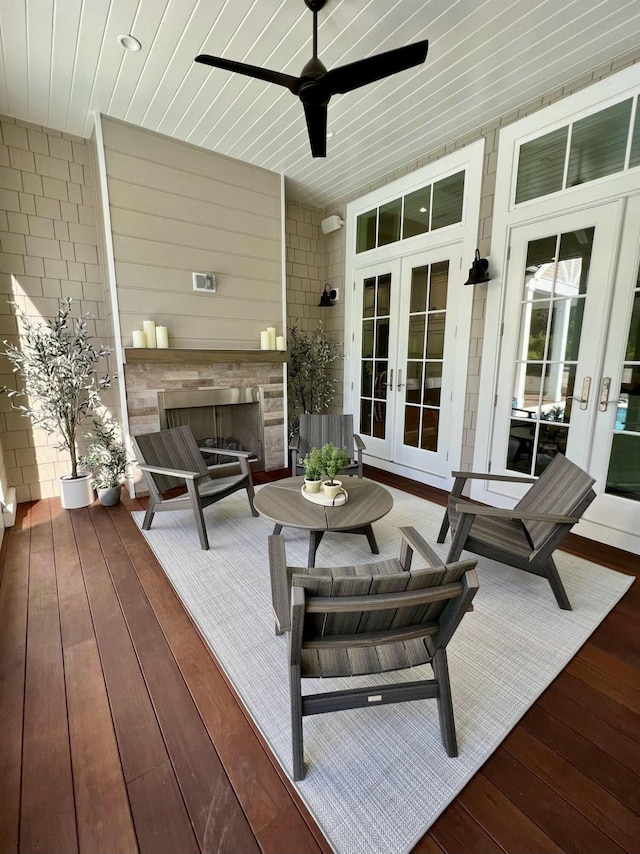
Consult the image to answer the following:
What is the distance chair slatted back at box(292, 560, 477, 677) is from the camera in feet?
3.72

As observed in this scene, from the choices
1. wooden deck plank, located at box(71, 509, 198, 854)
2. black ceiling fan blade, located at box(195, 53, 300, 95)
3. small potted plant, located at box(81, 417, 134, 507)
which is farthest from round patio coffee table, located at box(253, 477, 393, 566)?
black ceiling fan blade, located at box(195, 53, 300, 95)

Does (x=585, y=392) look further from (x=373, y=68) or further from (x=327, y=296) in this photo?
(x=327, y=296)

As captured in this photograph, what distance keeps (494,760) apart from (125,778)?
1.31 metres

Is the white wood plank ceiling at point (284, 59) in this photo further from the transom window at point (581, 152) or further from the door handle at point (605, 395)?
the door handle at point (605, 395)

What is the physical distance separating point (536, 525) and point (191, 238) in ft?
13.0

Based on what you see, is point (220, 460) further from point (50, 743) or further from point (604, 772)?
point (604, 772)

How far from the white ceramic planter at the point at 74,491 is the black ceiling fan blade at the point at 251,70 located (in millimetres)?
3306

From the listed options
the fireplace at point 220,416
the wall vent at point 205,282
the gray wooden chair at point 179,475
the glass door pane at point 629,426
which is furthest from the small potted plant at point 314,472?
the wall vent at point 205,282

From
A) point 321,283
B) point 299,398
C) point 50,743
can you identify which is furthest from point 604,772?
point 321,283

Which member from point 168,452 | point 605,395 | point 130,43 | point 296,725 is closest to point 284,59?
point 130,43

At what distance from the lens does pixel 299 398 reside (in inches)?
208

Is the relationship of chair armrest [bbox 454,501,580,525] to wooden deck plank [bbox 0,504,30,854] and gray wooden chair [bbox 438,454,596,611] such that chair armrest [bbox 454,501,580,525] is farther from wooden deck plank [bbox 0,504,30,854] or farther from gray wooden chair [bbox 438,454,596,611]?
wooden deck plank [bbox 0,504,30,854]

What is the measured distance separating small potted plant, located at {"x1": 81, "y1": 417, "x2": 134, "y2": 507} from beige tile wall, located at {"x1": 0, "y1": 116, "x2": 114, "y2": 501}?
19.9 inches

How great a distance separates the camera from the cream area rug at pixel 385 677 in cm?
125
